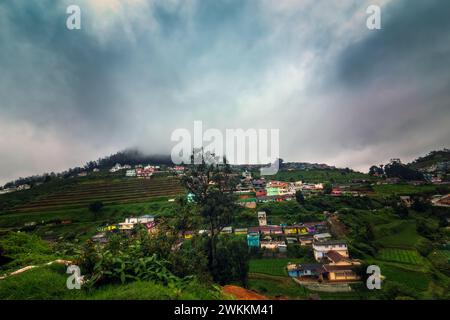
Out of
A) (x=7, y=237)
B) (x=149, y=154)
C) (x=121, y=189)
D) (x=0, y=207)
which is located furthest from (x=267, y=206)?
(x=149, y=154)

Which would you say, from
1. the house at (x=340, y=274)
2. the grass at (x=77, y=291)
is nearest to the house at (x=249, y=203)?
the house at (x=340, y=274)

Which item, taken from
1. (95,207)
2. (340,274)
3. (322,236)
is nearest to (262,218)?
(322,236)

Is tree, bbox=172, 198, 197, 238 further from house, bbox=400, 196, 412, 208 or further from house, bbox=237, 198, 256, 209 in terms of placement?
house, bbox=400, 196, 412, 208

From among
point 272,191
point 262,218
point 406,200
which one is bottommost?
point 262,218

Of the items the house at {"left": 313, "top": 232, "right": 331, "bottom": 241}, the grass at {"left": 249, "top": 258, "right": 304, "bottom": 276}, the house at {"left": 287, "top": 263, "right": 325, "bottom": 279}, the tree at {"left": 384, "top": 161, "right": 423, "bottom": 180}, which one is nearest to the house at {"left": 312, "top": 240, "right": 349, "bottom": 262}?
the grass at {"left": 249, "top": 258, "right": 304, "bottom": 276}

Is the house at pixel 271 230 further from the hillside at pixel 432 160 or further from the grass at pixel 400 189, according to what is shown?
the hillside at pixel 432 160

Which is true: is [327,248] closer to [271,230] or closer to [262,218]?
[271,230]
